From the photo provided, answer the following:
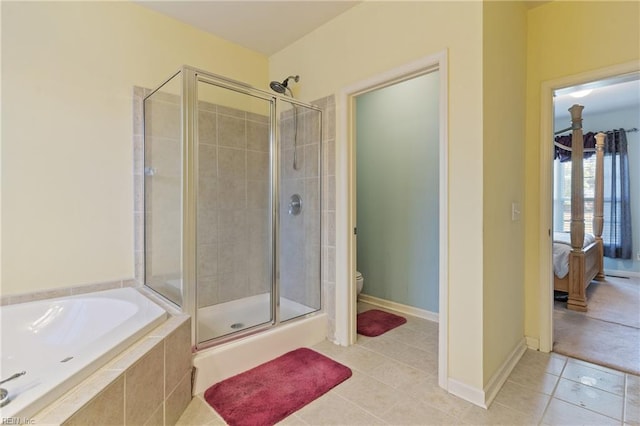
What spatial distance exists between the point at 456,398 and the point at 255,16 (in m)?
2.97

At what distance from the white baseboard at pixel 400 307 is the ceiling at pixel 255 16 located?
2.72m

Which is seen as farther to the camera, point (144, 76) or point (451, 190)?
point (144, 76)

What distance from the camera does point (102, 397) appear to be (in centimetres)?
104

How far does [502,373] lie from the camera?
6.25ft

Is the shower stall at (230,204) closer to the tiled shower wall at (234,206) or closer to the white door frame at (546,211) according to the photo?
the tiled shower wall at (234,206)

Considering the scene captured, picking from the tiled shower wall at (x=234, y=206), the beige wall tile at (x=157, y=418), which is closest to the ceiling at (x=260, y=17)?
the tiled shower wall at (x=234, y=206)

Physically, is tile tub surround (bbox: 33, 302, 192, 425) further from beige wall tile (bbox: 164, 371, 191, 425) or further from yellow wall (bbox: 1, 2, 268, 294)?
yellow wall (bbox: 1, 2, 268, 294)

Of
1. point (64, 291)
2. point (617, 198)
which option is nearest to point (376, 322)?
point (64, 291)

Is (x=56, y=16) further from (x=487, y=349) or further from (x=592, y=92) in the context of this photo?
(x=592, y=92)

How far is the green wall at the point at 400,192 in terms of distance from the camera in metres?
2.95

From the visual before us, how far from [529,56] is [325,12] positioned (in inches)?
61.8

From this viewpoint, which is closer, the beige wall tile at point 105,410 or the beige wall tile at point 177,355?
the beige wall tile at point 105,410

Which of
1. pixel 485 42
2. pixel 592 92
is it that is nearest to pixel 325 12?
pixel 485 42

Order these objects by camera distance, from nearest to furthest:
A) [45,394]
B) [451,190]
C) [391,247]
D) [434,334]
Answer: [45,394] → [451,190] → [434,334] → [391,247]
